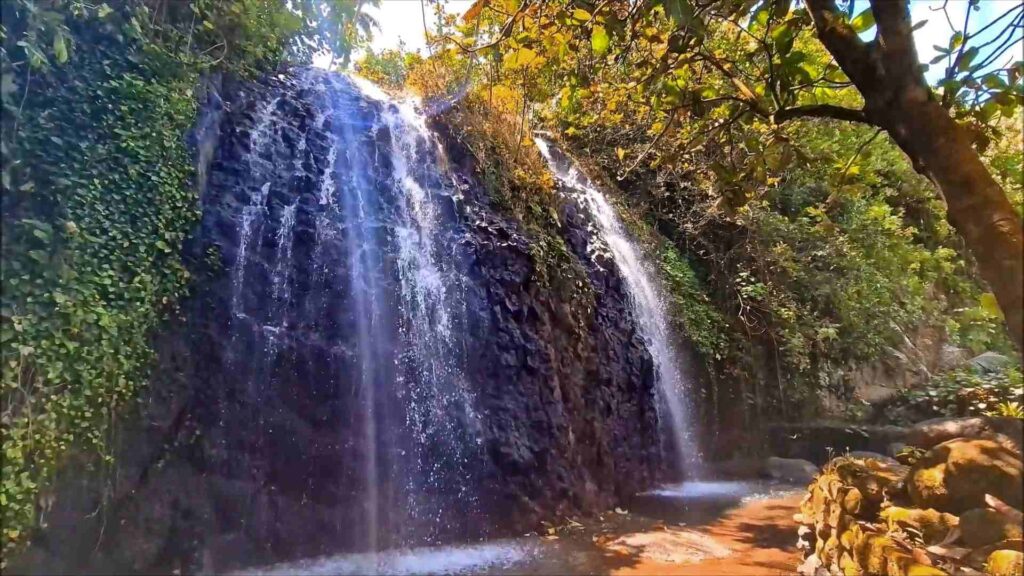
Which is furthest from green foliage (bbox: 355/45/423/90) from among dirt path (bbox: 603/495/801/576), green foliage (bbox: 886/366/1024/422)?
green foliage (bbox: 886/366/1024/422)

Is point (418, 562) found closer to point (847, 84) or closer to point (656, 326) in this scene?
point (847, 84)

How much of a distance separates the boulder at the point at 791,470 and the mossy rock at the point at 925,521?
4.88 metres

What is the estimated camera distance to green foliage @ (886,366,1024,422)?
25.7 feet

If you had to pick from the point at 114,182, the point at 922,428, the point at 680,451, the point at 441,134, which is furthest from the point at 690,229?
the point at 114,182

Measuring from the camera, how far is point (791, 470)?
30.1 feet

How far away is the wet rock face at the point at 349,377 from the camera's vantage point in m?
5.16

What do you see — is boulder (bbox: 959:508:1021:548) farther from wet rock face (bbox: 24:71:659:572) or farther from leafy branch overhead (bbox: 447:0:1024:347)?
wet rock face (bbox: 24:71:659:572)

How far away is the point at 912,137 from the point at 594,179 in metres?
9.46

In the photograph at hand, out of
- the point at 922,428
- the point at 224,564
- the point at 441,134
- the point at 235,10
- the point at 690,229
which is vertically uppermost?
the point at 235,10

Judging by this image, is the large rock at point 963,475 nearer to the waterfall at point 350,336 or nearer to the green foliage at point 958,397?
the green foliage at point 958,397

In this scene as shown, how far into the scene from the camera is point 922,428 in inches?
231

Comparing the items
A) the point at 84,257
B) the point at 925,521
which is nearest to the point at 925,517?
the point at 925,521

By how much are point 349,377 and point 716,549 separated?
4.06 m

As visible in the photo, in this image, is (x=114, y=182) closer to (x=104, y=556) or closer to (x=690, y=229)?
(x=104, y=556)
